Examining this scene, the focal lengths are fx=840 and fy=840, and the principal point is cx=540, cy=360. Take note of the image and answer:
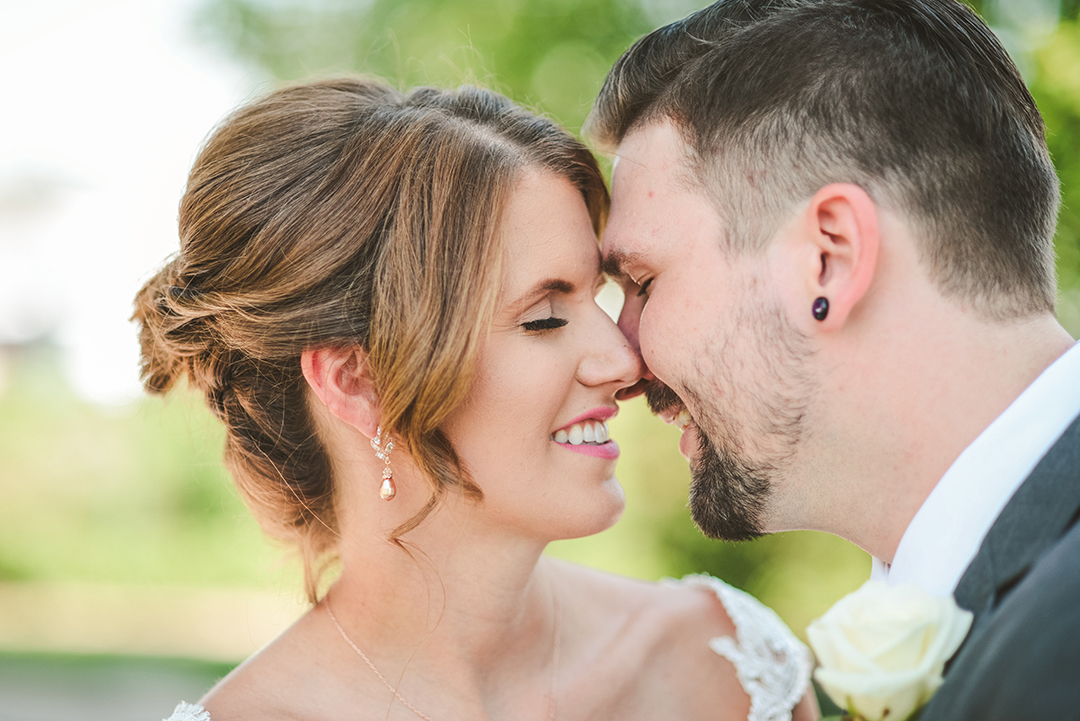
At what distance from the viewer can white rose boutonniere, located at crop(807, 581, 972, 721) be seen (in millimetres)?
1485

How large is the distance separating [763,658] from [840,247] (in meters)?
1.82

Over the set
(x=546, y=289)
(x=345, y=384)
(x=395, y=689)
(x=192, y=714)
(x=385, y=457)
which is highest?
(x=546, y=289)

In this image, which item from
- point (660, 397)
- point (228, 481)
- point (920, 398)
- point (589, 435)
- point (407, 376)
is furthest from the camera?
point (228, 481)

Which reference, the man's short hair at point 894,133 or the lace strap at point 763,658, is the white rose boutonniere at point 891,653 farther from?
the lace strap at point 763,658

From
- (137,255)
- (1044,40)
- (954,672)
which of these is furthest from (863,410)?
(137,255)

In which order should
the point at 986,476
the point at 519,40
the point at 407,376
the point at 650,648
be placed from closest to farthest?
the point at 986,476 < the point at 407,376 < the point at 650,648 < the point at 519,40

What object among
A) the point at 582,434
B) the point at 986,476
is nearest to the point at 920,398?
the point at 986,476

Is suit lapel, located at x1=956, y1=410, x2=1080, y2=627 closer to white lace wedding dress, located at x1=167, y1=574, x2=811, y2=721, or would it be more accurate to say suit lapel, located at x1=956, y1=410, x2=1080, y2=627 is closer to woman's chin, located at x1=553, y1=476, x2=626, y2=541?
woman's chin, located at x1=553, y1=476, x2=626, y2=541

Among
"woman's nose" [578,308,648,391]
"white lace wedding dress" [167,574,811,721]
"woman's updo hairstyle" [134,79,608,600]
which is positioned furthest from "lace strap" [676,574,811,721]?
"woman's updo hairstyle" [134,79,608,600]

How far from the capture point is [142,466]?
11.0m

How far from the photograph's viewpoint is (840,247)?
2188 millimetres

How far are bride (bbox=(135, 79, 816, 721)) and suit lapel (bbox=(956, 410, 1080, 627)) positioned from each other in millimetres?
1220

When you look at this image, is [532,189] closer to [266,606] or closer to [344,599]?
[344,599]

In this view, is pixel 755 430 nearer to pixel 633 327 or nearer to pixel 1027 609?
pixel 633 327
